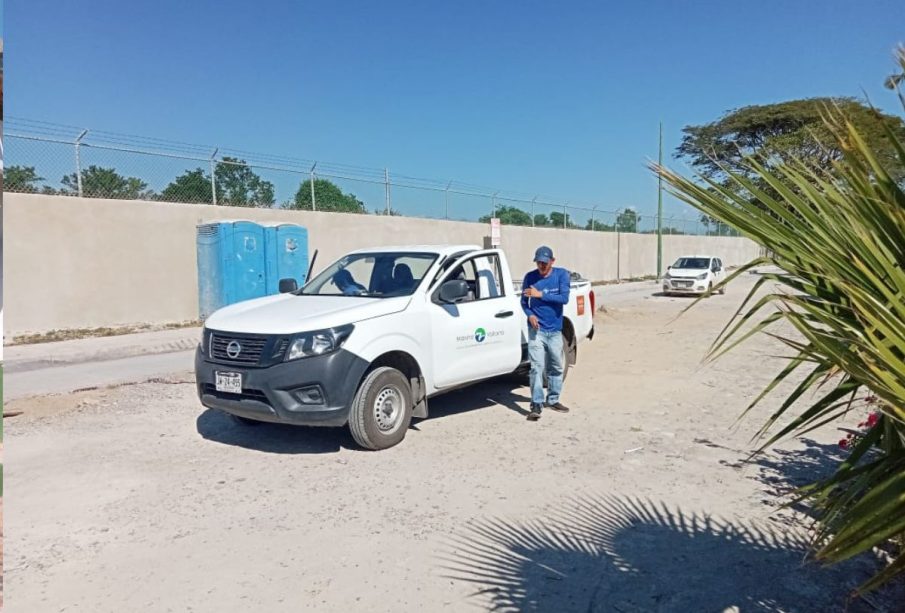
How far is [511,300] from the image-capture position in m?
6.95

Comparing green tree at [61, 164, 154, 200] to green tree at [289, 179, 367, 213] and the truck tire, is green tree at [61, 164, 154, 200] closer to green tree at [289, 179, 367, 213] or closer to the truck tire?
green tree at [289, 179, 367, 213]

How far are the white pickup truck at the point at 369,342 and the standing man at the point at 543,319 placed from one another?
0.29m

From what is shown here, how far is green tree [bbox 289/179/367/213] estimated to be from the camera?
18.9 metres

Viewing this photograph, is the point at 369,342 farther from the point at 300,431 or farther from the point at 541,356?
the point at 541,356

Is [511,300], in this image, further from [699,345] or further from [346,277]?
[699,345]

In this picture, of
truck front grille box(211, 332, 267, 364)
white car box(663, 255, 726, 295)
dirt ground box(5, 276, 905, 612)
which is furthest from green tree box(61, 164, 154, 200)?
white car box(663, 255, 726, 295)

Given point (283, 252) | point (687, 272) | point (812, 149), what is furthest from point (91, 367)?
point (687, 272)

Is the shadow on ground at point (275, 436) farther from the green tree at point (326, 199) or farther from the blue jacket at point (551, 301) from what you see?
the green tree at point (326, 199)

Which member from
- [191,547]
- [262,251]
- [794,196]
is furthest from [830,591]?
[262,251]

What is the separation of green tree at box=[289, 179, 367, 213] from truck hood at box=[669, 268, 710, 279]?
13.1 metres

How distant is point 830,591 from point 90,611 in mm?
3698

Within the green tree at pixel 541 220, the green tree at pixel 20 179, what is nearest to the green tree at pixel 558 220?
the green tree at pixel 541 220

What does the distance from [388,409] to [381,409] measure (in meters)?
0.08

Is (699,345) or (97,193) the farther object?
(97,193)
